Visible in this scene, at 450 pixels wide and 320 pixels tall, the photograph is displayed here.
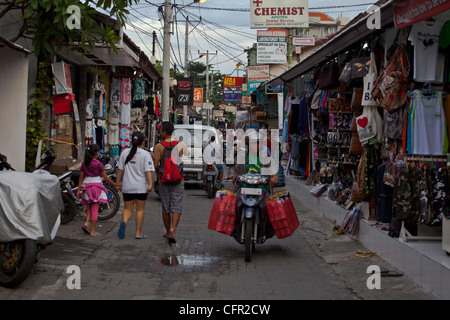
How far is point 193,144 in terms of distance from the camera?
1695 cm

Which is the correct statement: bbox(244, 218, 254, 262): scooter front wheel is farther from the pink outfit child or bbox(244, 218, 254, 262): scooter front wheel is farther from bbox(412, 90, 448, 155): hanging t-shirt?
the pink outfit child

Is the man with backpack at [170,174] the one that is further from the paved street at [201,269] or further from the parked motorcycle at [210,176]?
the parked motorcycle at [210,176]

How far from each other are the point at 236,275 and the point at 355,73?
4.08m

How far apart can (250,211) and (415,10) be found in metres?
3.35

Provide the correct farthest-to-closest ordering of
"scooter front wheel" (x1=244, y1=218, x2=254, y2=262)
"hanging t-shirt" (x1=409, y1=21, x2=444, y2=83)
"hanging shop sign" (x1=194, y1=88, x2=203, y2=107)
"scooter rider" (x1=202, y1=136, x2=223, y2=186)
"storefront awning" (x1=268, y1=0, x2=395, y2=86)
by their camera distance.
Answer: "hanging shop sign" (x1=194, y1=88, x2=203, y2=107) < "scooter rider" (x1=202, y1=136, x2=223, y2=186) < "scooter front wheel" (x1=244, y1=218, x2=254, y2=262) < "storefront awning" (x1=268, y1=0, x2=395, y2=86) < "hanging t-shirt" (x1=409, y1=21, x2=444, y2=83)

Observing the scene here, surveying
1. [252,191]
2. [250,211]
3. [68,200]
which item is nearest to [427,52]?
[252,191]

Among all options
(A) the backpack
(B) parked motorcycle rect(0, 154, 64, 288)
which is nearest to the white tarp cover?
(B) parked motorcycle rect(0, 154, 64, 288)

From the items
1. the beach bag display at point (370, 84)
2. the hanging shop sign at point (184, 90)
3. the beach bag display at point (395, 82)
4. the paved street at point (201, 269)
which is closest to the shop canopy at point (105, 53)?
the paved street at point (201, 269)

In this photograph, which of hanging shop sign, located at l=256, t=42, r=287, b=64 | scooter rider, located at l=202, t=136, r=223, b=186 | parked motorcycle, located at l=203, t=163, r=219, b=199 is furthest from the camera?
hanging shop sign, located at l=256, t=42, r=287, b=64

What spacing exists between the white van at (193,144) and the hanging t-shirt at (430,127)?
9.96 meters

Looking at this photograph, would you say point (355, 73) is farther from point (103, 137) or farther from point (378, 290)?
point (103, 137)

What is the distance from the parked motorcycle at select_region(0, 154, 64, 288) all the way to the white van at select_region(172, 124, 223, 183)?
10.0 metres

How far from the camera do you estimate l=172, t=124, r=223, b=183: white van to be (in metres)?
16.2
